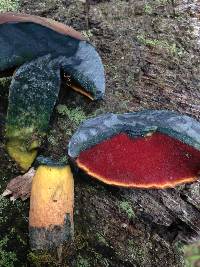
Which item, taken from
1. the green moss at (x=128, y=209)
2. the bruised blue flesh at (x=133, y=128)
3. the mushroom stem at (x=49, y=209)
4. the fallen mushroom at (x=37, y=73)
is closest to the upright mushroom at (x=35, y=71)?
the fallen mushroom at (x=37, y=73)

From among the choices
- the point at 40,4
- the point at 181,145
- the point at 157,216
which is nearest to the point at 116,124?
the point at 181,145

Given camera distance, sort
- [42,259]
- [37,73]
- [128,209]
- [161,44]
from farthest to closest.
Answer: [161,44] → [37,73] → [128,209] → [42,259]

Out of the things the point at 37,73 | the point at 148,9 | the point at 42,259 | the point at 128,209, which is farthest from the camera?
the point at 148,9

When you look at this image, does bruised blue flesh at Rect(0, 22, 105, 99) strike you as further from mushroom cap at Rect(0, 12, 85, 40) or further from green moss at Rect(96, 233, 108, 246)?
green moss at Rect(96, 233, 108, 246)

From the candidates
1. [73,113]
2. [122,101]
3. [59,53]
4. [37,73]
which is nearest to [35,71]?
[37,73]

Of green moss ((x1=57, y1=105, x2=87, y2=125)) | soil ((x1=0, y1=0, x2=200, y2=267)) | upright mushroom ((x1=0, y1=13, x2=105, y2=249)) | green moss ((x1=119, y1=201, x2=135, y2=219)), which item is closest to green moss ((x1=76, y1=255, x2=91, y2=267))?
soil ((x1=0, y1=0, x2=200, y2=267))

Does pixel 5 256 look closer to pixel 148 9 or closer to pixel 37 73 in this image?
pixel 37 73
